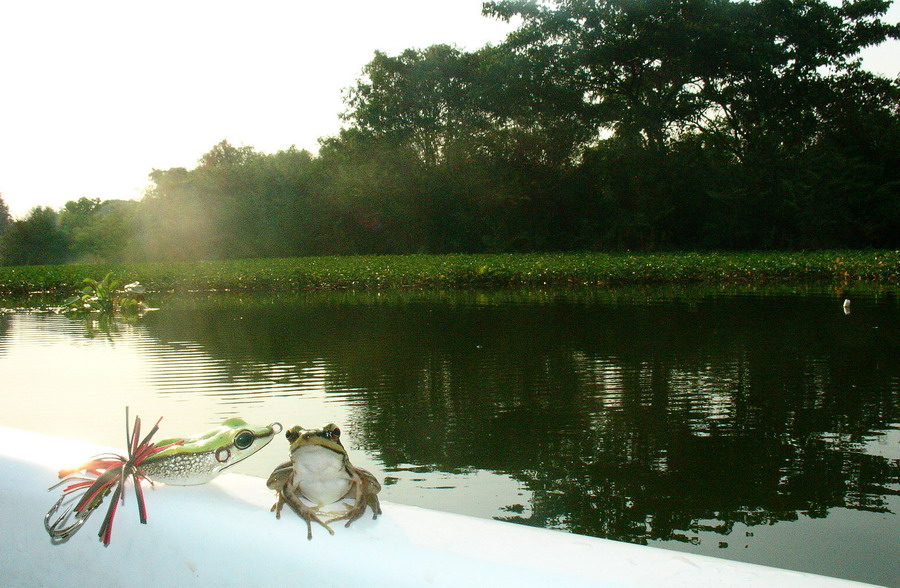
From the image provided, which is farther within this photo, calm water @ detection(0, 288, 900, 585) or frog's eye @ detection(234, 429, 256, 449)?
calm water @ detection(0, 288, 900, 585)

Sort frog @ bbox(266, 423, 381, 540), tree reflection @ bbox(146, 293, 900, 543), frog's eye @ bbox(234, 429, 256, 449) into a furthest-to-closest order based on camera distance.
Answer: tree reflection @ bbox(146, 293, 900, 543) < frog's eye @ bbox(234, 429, 256, 449) < frog @ bbox(266, 423, 381, 540)

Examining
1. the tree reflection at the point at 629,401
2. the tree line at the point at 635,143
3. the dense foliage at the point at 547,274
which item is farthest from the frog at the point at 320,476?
the tree line at the point at 635,143

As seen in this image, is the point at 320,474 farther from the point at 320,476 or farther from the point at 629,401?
the point at 629,401

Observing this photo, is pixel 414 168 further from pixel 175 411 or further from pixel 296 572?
pixel 296 572

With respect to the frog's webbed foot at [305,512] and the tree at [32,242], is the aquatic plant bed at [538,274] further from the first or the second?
the tree at [32,242]

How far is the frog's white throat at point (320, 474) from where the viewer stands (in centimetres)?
146

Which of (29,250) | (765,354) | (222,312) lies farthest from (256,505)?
(29,250)

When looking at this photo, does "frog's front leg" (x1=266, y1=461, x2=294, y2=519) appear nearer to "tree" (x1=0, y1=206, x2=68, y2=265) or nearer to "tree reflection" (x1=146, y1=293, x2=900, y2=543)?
"tree reflection" (x1=146, y1=293, x2=900, y2=543)

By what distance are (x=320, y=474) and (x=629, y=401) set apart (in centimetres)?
461

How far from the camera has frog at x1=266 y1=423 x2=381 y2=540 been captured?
1.38 metres

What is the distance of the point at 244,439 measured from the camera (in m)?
1.51

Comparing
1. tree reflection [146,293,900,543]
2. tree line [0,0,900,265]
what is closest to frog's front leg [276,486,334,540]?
tree reflection [146,293,900,543]

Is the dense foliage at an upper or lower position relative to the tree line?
lower

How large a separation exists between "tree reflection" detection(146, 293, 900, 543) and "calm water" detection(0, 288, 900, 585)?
0.02 meters
